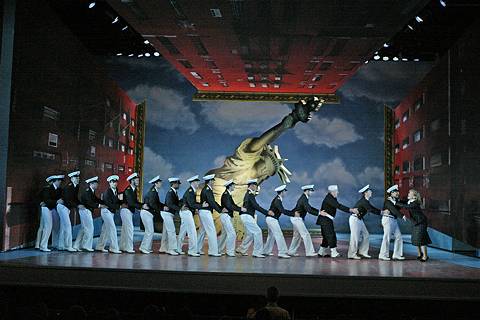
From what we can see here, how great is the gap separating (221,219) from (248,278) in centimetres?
346

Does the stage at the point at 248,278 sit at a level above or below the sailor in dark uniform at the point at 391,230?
below

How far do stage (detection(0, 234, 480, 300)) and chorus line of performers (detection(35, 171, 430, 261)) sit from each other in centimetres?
180

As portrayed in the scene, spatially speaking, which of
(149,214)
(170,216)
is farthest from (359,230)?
(149,214)

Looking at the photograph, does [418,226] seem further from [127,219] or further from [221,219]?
[127,219]

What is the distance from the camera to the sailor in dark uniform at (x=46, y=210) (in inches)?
478

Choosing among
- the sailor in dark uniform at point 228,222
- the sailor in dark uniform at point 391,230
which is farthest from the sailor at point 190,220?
the sailor in dark uniform at point 391,230

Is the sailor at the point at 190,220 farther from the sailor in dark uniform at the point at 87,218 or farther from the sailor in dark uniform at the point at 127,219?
the sailor in dark uniform at the point at 87,218

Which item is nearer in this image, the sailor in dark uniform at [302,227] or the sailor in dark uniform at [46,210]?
the sailor in dark uniform at [302,227]

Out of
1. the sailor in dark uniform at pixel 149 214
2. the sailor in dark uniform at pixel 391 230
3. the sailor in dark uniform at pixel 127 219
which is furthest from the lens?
the sailor in dark uniform at pixel 127 219

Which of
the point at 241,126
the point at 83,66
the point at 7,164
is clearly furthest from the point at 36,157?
the point at 241,126

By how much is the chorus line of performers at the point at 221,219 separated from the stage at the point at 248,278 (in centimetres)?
180

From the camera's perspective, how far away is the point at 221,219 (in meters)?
11.8

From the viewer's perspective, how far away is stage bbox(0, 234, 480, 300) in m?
8.09

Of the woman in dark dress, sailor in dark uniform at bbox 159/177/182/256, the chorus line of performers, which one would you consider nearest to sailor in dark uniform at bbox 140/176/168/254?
the chorus line of performers
